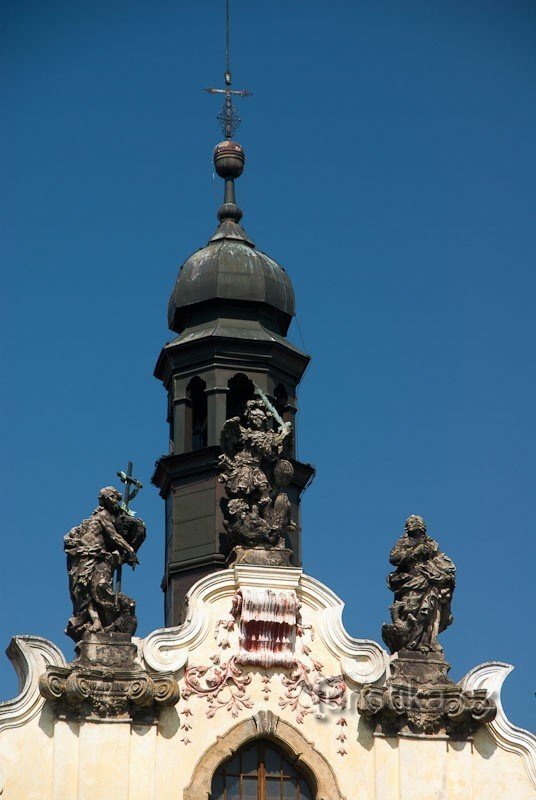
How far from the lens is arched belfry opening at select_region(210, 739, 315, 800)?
3522 centimetres

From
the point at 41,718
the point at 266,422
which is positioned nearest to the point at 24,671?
the point at 41,718

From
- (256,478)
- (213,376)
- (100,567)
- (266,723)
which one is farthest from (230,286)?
(266,723)

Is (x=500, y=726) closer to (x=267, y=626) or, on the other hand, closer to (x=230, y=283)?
(x=267, y=626)

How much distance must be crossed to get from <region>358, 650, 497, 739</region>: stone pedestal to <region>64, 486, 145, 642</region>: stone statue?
368 centimetres

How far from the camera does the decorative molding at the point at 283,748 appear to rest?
35094mm

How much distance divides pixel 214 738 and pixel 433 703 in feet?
10.5

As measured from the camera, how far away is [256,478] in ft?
120

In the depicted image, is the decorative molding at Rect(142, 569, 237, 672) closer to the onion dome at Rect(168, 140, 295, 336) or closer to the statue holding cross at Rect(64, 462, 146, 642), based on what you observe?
the statue holding cross at Rect(64, 462, 146, 642)

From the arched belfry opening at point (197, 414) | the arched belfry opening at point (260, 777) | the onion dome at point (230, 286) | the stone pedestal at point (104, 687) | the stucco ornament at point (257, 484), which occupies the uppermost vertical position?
the onion dome at point (230, 286)

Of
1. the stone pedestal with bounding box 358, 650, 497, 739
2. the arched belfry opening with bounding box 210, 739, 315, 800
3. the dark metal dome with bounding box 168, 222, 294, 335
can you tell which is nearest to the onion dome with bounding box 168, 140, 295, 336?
the dark metal dome with bounding box 168, 222, 294, 335

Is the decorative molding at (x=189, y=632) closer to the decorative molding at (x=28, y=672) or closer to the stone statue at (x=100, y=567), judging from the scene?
the stone statue at (x=100, y=567)

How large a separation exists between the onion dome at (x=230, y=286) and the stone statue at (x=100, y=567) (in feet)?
17.9

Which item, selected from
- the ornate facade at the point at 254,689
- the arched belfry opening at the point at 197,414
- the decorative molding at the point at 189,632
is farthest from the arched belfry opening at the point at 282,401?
the decorative molding at the point at 189,632

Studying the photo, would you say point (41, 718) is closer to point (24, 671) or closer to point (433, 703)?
point (24, 671)
